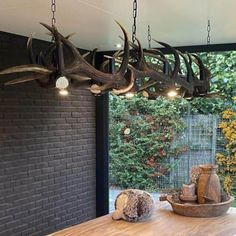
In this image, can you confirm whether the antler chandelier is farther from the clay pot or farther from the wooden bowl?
the wooden bowl

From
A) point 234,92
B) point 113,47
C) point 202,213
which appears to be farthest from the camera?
point 113,47

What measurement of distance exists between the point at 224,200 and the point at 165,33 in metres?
1.93

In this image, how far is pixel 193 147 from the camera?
5.29m

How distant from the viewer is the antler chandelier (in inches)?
84.3

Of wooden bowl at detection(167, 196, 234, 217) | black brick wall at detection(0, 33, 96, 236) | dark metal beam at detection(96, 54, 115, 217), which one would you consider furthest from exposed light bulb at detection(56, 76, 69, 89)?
dark metal beam at detection(96, 54, 115, 217)

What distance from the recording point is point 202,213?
120 inches

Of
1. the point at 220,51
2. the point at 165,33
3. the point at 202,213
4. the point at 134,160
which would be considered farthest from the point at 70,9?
the point at 134,160

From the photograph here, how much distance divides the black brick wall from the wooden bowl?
196 cm

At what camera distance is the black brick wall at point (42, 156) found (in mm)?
4301

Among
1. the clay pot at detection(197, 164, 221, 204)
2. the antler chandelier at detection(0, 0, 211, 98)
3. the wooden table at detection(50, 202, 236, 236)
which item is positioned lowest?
the wooden table at detection(50, 202, 236, 236)

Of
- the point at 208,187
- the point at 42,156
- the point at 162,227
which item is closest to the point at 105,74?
the point at 162,227

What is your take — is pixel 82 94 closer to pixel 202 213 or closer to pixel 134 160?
pixel 134 160

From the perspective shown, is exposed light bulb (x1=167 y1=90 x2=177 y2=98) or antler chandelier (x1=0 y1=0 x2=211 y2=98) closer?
antler chandelier (x1=0 y1=0 x2=211 y2=98)

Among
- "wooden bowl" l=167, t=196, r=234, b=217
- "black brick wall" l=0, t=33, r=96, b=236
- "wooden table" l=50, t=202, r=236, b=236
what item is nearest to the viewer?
"wooden table" l=50, t=202, r=236, b=236
